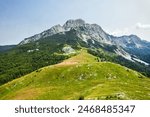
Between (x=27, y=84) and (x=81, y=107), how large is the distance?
400 ft

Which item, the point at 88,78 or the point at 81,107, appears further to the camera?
the point at 88,78

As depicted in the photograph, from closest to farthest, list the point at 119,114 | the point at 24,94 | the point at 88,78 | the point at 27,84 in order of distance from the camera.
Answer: the point at 119,114 < the point at 24,94 < the point at 88,78 < the point at 27,84

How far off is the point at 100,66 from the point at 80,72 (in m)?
12.8

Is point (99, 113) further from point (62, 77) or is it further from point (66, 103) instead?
point (62, 77)

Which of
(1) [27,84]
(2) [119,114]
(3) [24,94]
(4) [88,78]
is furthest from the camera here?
(1) [27,84]

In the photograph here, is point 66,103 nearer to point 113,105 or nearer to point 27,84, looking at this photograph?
point 113,105

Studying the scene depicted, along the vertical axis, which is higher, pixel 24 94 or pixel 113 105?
pixel 113 105

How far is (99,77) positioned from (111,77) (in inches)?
232

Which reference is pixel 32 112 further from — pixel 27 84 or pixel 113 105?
pixel 27 84

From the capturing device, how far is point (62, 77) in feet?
437

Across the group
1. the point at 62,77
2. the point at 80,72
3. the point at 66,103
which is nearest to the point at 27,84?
the point at 62,77

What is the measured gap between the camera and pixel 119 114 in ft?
57.0

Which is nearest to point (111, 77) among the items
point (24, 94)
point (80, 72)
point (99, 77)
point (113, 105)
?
point (99, 77)

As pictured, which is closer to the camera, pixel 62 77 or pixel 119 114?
pixel 119 114
